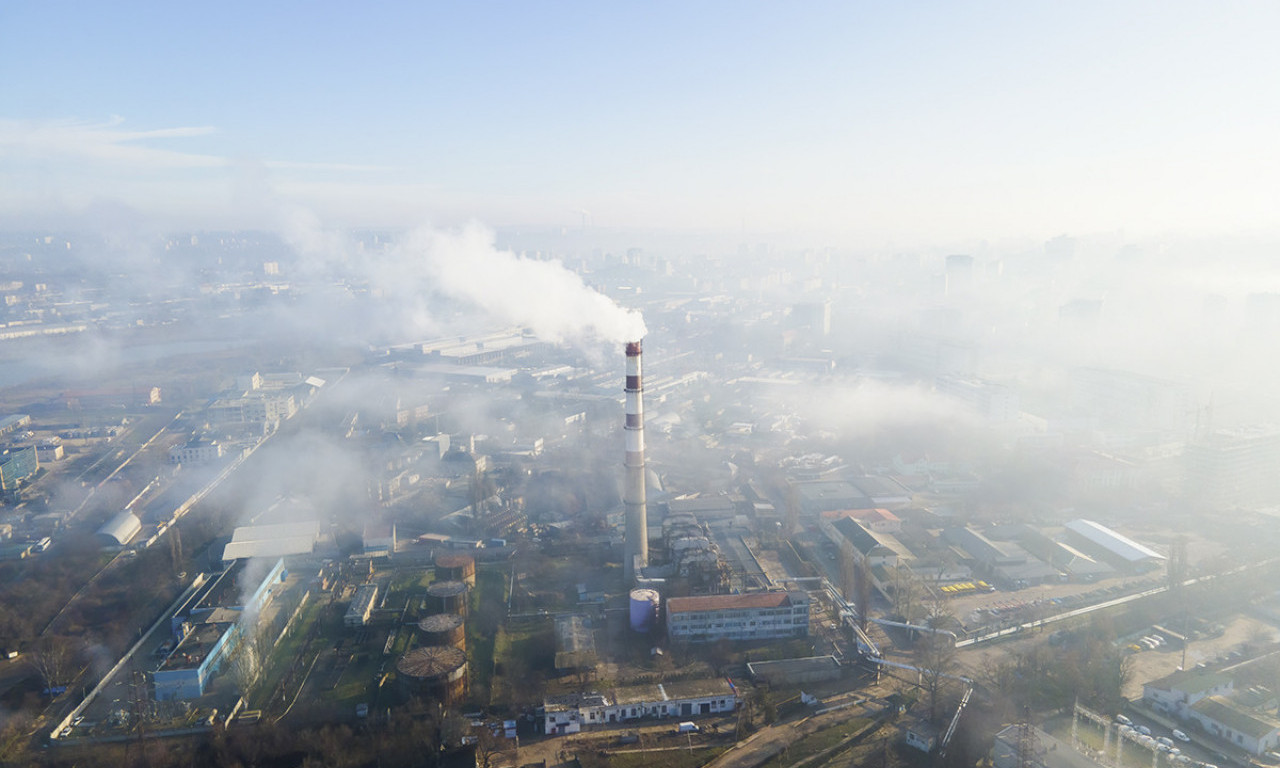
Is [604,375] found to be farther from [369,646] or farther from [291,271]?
[291,271]

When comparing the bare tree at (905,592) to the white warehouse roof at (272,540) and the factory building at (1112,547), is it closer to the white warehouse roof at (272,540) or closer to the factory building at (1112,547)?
the factory building at (1112,547)

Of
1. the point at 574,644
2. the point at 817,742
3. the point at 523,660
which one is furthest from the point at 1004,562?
the point at 523,660

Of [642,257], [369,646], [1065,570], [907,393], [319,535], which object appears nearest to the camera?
[369,646]

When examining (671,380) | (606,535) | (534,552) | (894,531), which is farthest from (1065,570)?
(671,380)

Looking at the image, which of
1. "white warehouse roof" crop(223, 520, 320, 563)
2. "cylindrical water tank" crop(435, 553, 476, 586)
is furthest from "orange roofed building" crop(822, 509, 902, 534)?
"white warehouse roof" crop(223, 520, 320, 563)

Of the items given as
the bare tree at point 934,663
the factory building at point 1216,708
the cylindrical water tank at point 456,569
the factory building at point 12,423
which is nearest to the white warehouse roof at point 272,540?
the cylindrical water tank at point 456,569

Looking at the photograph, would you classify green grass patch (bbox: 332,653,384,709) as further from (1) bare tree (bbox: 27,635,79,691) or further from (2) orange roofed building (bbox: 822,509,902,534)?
(2) orange roofed building (bbox: 822,509,902,534)
